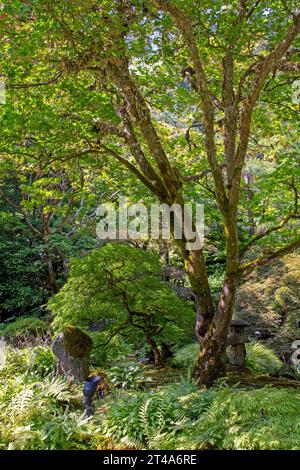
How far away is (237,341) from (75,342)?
2.59m

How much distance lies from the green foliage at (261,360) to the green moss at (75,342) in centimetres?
329

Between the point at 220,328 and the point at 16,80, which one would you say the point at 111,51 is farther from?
the point at 220,328

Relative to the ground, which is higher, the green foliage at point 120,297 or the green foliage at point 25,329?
→ the green foliage at point 120,297

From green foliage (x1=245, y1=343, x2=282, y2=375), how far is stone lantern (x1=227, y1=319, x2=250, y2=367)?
0.81 meters

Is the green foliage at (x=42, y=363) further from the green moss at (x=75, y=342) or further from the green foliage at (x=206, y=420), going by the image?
the green foliage at (x=206, y=420)

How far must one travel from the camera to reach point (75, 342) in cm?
578

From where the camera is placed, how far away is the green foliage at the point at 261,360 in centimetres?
785

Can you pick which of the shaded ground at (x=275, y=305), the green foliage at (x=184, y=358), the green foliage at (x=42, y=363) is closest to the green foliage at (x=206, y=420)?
the green foliage at (x=42, y=363)

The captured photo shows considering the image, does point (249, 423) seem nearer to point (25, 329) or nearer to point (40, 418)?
point (40, 418)

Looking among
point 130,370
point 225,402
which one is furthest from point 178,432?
point 130,370

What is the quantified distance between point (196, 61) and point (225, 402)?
144 inches

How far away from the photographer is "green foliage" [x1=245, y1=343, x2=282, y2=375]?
7852 millimetres

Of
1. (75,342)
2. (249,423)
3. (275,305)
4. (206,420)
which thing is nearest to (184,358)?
(75,342)

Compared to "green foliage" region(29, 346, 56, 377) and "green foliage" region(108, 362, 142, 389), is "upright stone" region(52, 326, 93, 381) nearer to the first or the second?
"green foliage" region(108, 362, 142, 389)
